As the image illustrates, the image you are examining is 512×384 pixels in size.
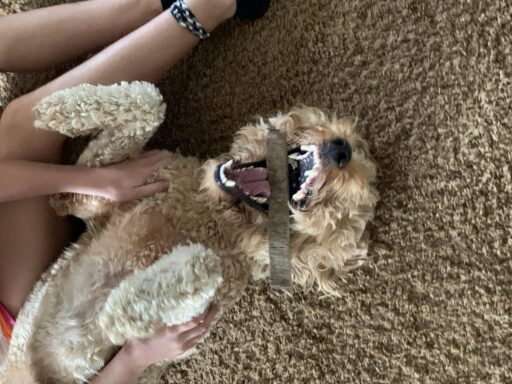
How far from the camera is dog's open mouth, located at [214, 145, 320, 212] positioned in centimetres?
123

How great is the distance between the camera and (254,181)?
1257 mm

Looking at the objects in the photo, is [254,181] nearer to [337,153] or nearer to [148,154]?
[337,153]

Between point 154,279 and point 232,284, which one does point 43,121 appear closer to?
point 154,279

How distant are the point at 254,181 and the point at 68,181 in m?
0.44

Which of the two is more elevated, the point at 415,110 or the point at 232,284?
the point at 415,110

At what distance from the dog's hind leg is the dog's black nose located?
0.42 metres

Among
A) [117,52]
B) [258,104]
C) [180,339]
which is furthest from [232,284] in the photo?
[117,52]

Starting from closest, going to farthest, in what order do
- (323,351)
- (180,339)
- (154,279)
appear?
(154,279)
(180,339)
(323,351)

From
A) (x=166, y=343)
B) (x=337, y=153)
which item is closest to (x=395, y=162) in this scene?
(x=337, y=153)

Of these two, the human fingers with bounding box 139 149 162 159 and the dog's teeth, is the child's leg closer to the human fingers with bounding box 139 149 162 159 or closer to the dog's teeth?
the human fingers with bounding box 139 149 162 159

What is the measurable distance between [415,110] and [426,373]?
68 cm

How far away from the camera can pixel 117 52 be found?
144cm

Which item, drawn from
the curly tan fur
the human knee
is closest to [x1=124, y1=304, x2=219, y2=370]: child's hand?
the curly tan fur

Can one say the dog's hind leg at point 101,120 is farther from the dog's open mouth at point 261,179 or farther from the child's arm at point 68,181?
the dog's open mouth at point 261,179
